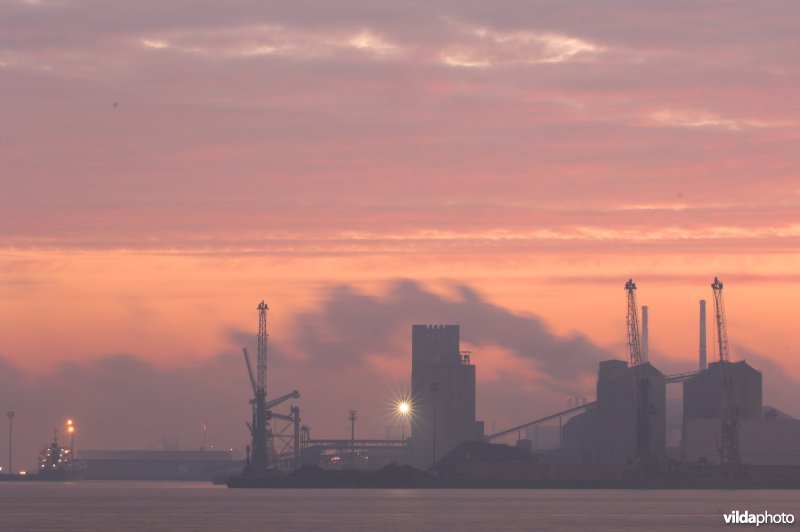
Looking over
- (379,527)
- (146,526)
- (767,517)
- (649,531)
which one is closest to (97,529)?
(146,526)

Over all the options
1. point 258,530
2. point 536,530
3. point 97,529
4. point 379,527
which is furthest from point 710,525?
point 97,529

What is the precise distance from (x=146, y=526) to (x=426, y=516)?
42353 millimetres

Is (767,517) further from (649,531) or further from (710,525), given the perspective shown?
(649,531)

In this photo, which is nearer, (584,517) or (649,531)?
(649,531)

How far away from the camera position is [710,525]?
179500mm

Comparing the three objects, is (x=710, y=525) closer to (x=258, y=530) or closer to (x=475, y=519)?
(x=475, y=519)

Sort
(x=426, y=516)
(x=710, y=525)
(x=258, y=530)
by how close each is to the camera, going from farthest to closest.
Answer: (x=426, y=516)
(x=710, y=525)
(x=258, y=530)

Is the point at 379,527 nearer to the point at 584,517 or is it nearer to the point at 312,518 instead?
the point at 312,518

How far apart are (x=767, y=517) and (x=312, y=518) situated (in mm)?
57916

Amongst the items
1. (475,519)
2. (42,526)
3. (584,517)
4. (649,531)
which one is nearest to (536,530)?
(649,531)

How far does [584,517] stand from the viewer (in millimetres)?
199500

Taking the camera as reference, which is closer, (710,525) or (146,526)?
(146,526)

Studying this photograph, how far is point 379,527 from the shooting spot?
16625 centimetres

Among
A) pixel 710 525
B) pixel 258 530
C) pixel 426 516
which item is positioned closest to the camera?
pixel 258 530
